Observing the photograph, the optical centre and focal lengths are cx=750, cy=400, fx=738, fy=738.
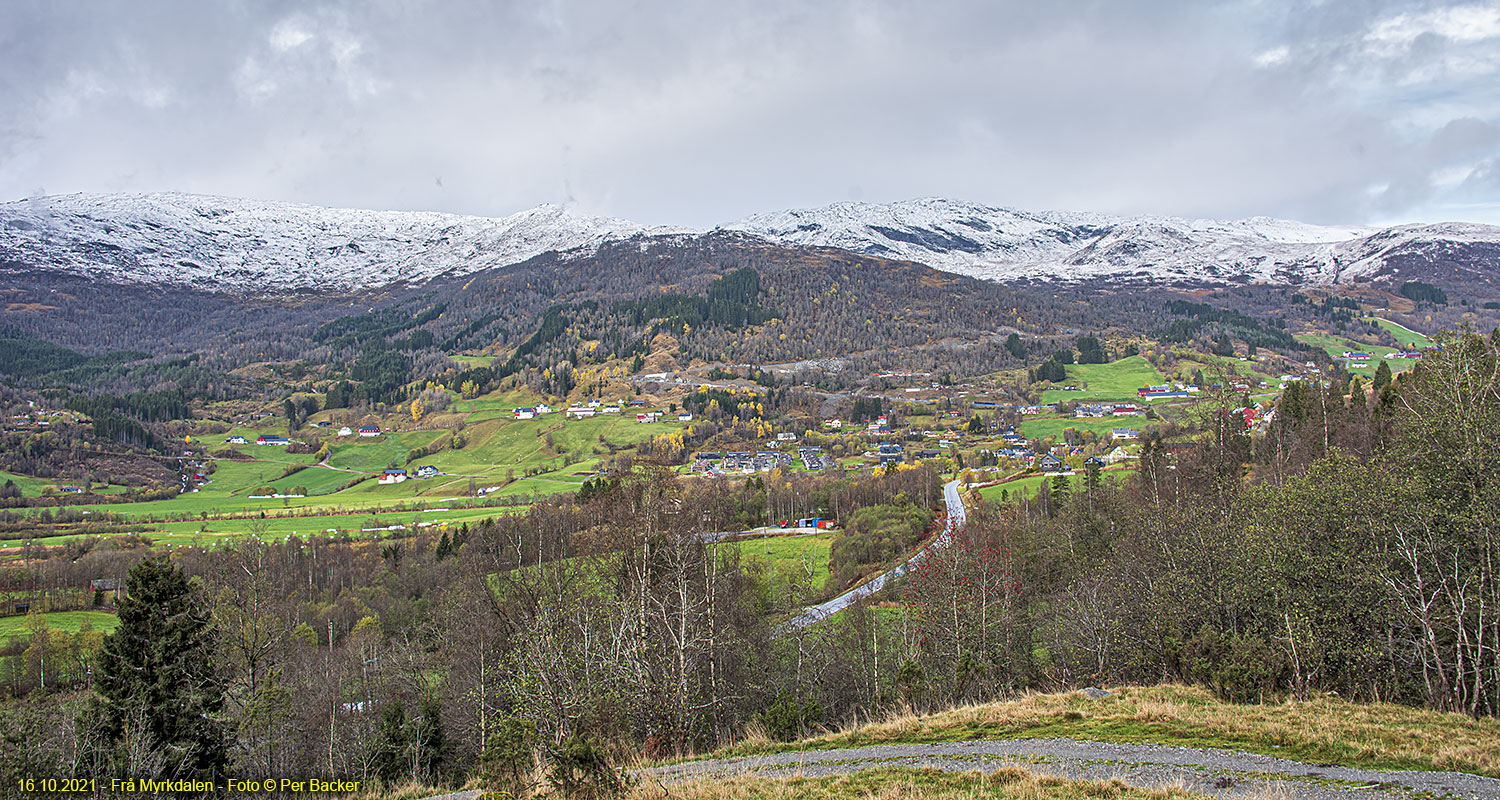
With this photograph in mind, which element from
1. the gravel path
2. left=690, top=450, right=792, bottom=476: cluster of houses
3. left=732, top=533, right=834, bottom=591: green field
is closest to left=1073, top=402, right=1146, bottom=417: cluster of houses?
left=690, top=450, right=792, bottom=476: cluster of houses

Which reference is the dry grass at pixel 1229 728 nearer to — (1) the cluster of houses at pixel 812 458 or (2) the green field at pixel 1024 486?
(2) the green field at pixel 1024 486

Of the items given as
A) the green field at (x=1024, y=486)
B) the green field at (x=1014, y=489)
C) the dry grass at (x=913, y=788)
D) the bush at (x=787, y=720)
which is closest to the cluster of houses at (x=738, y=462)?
the green field at (x=1014, y=489)

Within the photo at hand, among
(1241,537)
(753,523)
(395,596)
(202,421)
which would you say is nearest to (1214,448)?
(1241,537)

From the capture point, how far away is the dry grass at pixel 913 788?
1172 cm

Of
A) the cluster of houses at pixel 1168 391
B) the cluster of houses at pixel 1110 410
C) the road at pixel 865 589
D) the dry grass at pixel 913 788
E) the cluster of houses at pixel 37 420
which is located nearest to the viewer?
the dry grass at pixel 913 788

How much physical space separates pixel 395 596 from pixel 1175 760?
72769 mm

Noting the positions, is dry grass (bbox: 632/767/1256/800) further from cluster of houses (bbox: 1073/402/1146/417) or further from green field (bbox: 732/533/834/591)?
cluster of houses (bbox: 1073/402/1146/417)

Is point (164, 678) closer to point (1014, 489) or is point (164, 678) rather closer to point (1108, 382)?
point (1014, 489)

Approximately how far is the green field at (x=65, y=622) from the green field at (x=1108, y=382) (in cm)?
16433

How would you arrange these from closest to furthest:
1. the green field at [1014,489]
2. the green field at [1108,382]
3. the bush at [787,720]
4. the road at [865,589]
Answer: the bush at [787,720], the road at [865,589], the green field at [1014,489], the green field at [1108,382]

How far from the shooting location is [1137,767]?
45.9 feet

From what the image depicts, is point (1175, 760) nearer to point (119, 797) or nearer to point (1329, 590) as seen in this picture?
point (1329, 590)

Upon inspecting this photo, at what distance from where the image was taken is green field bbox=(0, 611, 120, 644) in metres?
63.2

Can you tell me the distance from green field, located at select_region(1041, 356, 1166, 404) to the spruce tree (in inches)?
6626
